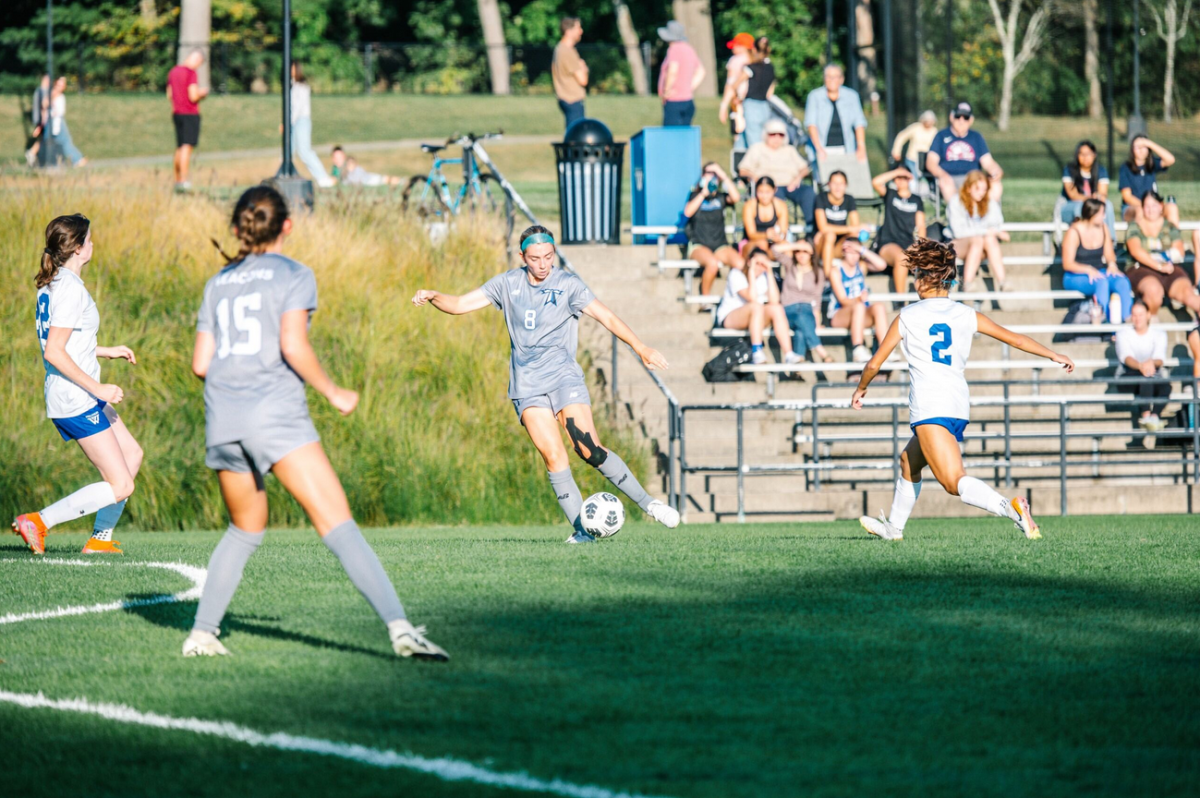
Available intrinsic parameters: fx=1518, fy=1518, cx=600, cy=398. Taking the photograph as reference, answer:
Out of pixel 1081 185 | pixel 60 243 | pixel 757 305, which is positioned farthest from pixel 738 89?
pixel 60 243

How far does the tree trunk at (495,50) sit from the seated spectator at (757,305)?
3090cm

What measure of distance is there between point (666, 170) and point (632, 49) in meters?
30.8

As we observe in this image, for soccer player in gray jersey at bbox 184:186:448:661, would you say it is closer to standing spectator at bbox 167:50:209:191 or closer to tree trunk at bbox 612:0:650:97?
standing spectator at bbox 167:50:209:191

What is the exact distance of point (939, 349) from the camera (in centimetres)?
929

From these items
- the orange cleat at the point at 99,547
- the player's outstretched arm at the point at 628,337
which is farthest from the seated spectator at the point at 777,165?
the orange cleat at the point at 99,547

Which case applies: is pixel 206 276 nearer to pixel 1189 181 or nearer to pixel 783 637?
pixel 783 637

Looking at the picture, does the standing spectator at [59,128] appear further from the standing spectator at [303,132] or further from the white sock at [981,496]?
the white sock at [981,496]

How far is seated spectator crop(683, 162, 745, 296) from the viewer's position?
60.4 ft

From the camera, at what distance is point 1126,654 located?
20.8 ft

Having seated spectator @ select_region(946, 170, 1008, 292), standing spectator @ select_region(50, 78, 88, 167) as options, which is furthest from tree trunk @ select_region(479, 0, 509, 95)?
seated spectator @ select_region(946, 170, 1008, 292)

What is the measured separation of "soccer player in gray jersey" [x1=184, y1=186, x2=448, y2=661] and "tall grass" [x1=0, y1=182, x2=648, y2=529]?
9.24 meters

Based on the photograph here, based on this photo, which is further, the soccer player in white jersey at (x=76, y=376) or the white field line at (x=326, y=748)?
the soccer player in white jersey at (x=76, y=376)

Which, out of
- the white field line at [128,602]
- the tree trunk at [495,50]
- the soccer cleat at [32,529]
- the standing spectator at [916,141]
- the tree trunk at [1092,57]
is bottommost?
the white field line at [128,602]

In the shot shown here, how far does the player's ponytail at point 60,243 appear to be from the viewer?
8883mm
